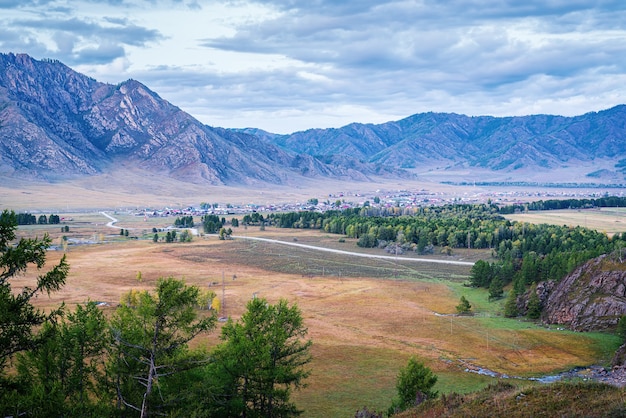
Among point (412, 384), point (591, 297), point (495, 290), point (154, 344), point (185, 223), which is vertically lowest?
point (495, 290)

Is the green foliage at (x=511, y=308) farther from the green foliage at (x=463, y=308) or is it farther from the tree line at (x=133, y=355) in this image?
the tree line at (x=133, y=355)

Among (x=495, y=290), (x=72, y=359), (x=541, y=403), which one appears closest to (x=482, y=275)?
(x=495, y=290)

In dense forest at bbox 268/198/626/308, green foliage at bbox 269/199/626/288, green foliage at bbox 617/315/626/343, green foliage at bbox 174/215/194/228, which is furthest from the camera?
green foliage at bbox 174/215/194/228

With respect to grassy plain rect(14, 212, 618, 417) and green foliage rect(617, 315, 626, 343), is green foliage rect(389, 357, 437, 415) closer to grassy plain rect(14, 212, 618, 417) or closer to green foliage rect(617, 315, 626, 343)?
grassy plain rect(14, 212, 618, 417)

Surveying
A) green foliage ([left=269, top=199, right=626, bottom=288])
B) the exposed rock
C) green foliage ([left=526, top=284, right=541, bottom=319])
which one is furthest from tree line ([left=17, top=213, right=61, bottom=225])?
the exposed rock

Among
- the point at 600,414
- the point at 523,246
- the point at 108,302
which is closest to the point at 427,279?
the point at 523,246

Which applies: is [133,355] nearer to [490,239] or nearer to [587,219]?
[490,239]
